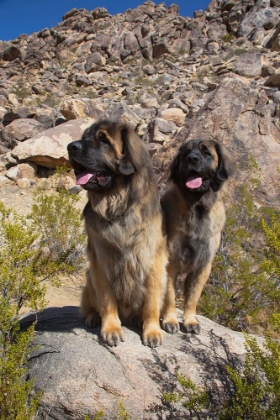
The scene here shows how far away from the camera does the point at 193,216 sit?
12.0 feet

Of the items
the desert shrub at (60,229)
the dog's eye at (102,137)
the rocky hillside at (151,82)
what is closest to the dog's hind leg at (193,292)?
the dog's eye at (102,137)

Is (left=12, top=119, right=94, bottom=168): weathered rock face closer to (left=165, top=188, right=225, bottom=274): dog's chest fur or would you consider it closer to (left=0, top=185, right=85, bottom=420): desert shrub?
(left=0, top=185, right=85, bottom=420): desert shrub

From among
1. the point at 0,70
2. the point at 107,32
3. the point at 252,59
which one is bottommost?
the point at 0,70

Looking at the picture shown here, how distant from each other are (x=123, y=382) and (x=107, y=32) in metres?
34.7

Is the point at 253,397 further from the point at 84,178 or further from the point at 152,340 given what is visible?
the point at 84,178

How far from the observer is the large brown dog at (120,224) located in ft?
10.7

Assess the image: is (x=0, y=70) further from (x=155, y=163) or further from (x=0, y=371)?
(x=0, y=371)

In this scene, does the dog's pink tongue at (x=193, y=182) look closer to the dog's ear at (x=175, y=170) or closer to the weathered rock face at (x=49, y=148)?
the dog's ear at (x=175, y=170)

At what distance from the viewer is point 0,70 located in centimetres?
2862

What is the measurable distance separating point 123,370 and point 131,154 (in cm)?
196

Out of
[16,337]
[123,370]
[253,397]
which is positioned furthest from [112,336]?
[253,397]

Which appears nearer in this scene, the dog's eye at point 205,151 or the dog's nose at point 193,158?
the dog's nose at point 193,158

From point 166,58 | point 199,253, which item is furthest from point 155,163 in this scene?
point 166,58

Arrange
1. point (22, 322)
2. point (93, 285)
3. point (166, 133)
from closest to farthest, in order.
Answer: point (93, 285) → point (22, 322) → point (166, 133)
